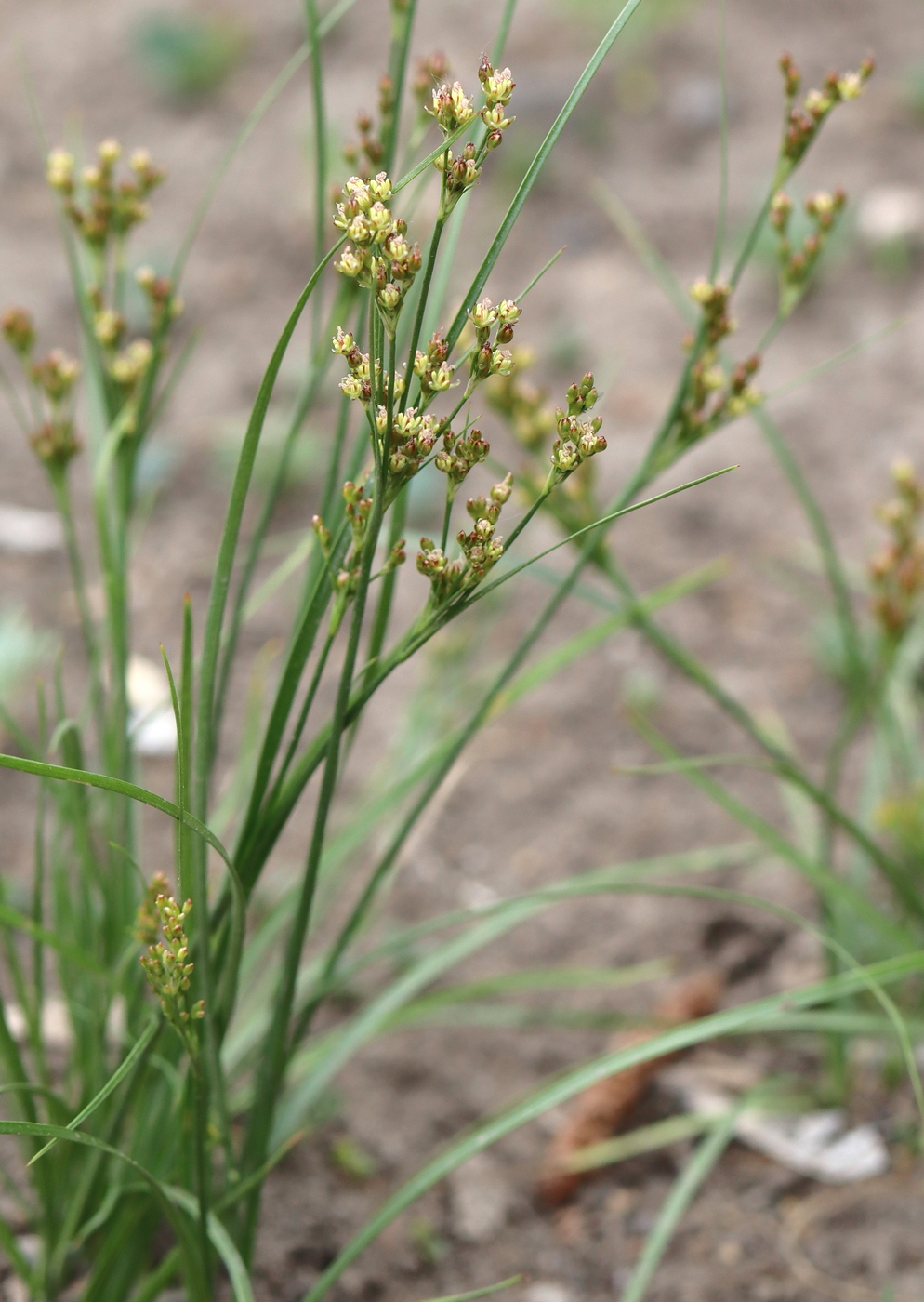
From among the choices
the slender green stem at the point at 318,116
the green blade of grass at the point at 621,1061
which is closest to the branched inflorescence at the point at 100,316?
the slender green stem at the point at 318,116

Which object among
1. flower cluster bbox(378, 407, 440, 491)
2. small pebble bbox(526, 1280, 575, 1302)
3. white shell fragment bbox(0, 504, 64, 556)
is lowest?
small pebble bbox(526, 1280, 575, 1302)

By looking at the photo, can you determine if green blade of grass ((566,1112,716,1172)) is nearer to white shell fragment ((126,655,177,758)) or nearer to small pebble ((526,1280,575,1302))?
small pebble ((526,1280,575,1302))

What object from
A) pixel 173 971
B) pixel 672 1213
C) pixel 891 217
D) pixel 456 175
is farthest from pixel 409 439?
pixel 891 217

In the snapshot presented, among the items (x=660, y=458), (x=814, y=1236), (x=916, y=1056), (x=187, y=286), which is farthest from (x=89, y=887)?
(x=187, y=286)

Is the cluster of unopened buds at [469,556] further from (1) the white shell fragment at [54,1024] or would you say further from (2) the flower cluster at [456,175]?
(1) the white shell fragment at [54,1024]

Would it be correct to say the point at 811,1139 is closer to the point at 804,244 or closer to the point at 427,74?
the point at 804,244

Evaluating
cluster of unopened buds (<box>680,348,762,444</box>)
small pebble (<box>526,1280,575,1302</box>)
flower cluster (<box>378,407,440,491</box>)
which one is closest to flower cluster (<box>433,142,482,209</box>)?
flower cluster (<box>378,407,440,491</box>)

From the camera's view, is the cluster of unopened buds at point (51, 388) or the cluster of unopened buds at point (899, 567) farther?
the cluster of unopened buds at point (899, 567)
